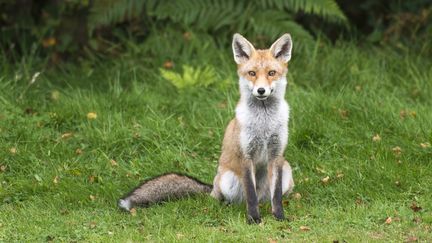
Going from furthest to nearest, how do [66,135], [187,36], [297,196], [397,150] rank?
[187,36]
[66,135]
[397,150]
[297,196]

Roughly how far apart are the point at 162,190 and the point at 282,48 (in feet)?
5.24

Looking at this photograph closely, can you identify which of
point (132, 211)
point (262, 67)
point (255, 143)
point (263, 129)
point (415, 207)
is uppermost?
point (262, 67)

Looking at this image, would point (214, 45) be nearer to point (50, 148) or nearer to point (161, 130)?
point (161, 130)

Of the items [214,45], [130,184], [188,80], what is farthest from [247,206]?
[214,45]

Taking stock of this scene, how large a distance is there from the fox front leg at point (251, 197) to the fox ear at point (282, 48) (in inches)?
36.5

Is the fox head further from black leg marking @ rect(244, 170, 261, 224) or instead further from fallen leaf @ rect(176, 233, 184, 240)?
fallen leaf @ rect(176, 233, 184, 240)

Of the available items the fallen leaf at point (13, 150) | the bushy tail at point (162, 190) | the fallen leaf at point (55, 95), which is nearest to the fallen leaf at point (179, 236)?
the bushy tail at point (162, 190)

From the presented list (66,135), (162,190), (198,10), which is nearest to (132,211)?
(162,190)

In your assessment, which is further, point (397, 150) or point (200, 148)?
point (200, 148)

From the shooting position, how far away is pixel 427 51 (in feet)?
33.3

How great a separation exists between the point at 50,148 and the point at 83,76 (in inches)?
85.2

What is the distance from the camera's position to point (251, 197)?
6.36 meters

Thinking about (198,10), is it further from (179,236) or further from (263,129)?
(179,236)

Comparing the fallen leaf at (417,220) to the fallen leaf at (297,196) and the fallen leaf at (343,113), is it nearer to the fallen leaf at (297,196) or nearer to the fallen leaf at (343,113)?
the fallen leaf at (297,196)
